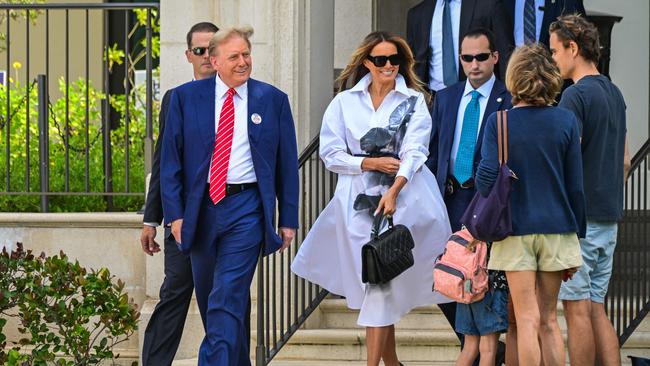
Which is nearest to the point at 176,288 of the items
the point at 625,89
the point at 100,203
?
the point at 100,203

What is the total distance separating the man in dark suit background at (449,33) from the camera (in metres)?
9.33

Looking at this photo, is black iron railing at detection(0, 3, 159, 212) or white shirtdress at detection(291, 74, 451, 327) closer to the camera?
white shirtdress at detection(291, 74, 451, 327)

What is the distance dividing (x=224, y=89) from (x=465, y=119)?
4.72 ft

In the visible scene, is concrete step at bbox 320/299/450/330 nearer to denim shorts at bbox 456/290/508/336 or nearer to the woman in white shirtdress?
the woman in white shirtdress

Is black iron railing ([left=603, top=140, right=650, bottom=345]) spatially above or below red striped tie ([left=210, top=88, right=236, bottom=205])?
below

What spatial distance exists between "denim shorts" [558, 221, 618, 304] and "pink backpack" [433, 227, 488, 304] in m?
0.48

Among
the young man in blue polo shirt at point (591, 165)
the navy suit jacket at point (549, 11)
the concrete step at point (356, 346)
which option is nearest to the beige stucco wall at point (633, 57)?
the navy suit jacket at point (549, 11)

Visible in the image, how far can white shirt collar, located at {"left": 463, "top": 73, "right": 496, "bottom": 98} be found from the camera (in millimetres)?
8523

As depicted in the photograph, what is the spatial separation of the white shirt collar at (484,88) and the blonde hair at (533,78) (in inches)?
41.1

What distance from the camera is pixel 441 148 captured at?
856 centimetres

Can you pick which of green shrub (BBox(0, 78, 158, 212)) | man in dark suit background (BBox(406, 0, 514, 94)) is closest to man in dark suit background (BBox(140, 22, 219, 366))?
man in dark suit background (BBox(406, 0, 514, 94))

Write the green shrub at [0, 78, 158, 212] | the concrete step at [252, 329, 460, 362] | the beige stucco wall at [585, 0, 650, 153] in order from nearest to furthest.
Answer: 1. the concrete step at [252, 329, 460, 362]
2. the green shrub at [0, 78, 158, 212]
3. the beige stucco wall at [585, 0, 650, 153]

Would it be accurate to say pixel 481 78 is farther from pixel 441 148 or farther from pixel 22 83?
pixel 22 83

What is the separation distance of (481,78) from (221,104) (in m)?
1.55
